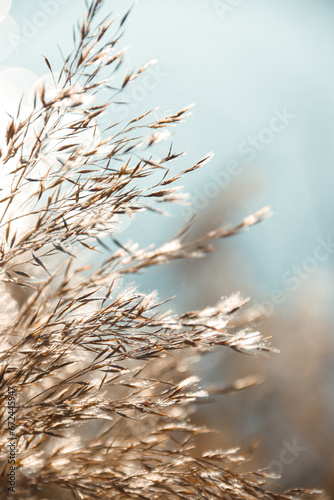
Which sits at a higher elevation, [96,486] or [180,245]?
[180,245]

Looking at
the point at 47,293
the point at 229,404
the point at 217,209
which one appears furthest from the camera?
the point at 217,209

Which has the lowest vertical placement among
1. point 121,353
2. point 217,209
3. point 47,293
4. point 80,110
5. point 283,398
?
point 283,398

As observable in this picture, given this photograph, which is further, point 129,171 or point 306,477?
point 306,477

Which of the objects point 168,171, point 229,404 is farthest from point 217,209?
point 168,171

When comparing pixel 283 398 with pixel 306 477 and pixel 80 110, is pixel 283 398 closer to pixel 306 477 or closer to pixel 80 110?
pixel 306 477

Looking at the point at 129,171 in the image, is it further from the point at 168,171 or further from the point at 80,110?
the point at 80,110

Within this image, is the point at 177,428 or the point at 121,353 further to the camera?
the point at 177,428

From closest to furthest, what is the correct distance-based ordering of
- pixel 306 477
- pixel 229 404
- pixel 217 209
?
pixel 306 477, pixel 229 404, pixel 217 209

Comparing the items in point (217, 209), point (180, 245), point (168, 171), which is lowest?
point (217, 209)

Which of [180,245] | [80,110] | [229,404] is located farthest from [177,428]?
[229,404]
